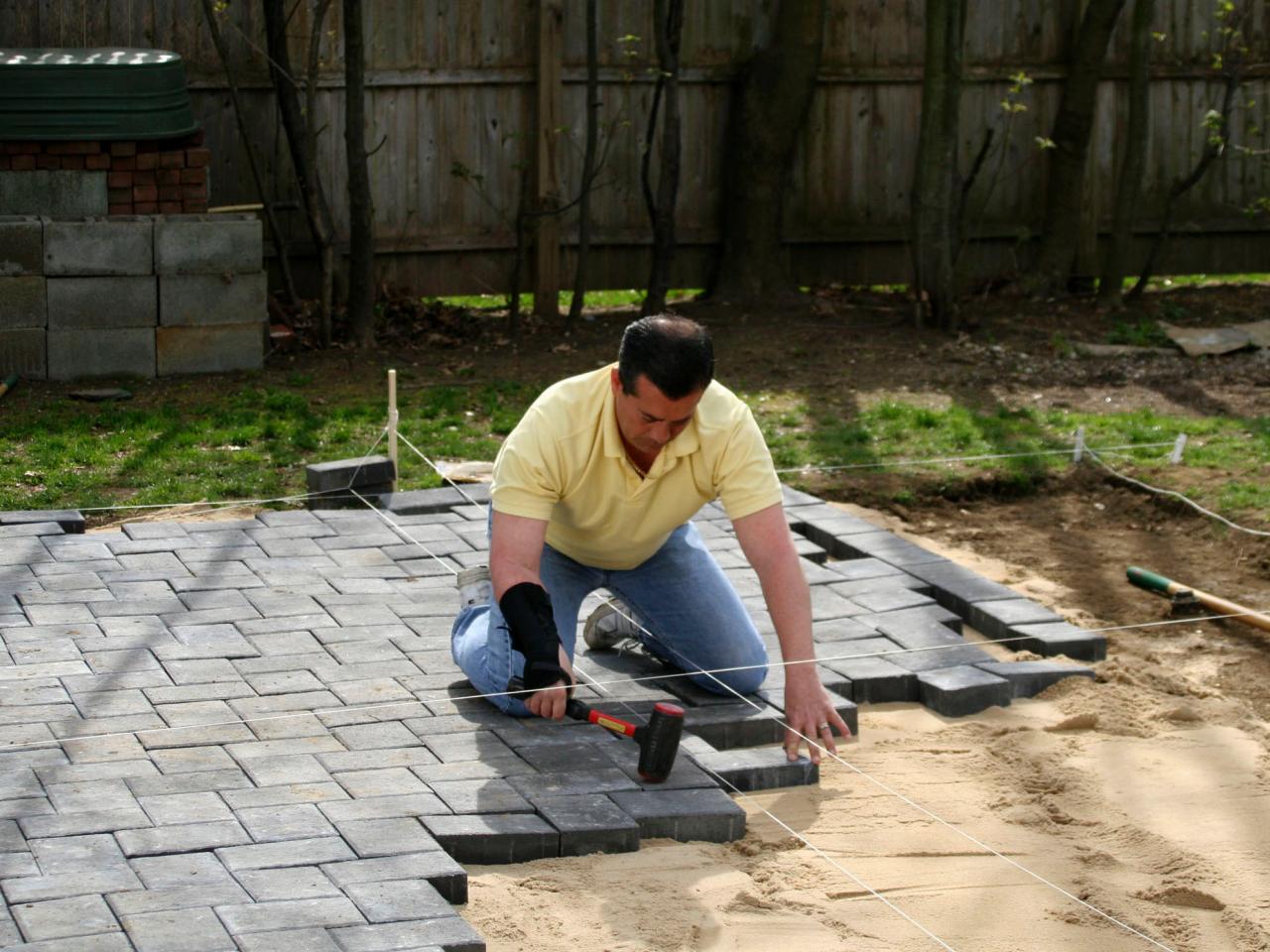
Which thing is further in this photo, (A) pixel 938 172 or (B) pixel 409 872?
(A) pixel 938 172

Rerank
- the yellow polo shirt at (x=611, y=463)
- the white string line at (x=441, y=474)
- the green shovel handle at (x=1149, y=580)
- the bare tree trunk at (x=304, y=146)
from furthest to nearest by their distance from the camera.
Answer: the bare tree trunk at (x=304, y=146) → the white string line at (x=441, y=474) → the green shovel handle at (x=1149, y=580) → the yellow polo shirt at (x=611, y=463)

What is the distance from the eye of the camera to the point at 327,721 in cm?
494

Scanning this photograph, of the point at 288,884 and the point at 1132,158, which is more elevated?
the point at 1132,158

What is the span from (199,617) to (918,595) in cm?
275

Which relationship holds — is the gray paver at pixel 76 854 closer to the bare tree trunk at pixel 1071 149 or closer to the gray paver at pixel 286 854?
the gray paver at pixel 286 854

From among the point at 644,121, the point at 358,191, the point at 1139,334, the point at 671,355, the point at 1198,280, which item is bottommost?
the point at 1139,334

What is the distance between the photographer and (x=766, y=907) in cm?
398

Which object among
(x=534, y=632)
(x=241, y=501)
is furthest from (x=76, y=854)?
(x=241, y=501)

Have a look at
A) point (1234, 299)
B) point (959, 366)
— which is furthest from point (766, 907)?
point (1234, 299)

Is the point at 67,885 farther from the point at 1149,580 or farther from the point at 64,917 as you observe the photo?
the point at 1149,580

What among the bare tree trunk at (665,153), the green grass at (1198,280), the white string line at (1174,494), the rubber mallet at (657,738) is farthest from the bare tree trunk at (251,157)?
the rubber mallet at (657,738)

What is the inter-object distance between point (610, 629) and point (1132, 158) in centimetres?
804

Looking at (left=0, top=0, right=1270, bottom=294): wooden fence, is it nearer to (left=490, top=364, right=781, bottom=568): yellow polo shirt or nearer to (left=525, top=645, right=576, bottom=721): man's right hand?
(left=490, top=364, right=781, bottom=568): yellow polo shirt

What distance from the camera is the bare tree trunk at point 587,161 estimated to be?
11453 mm
